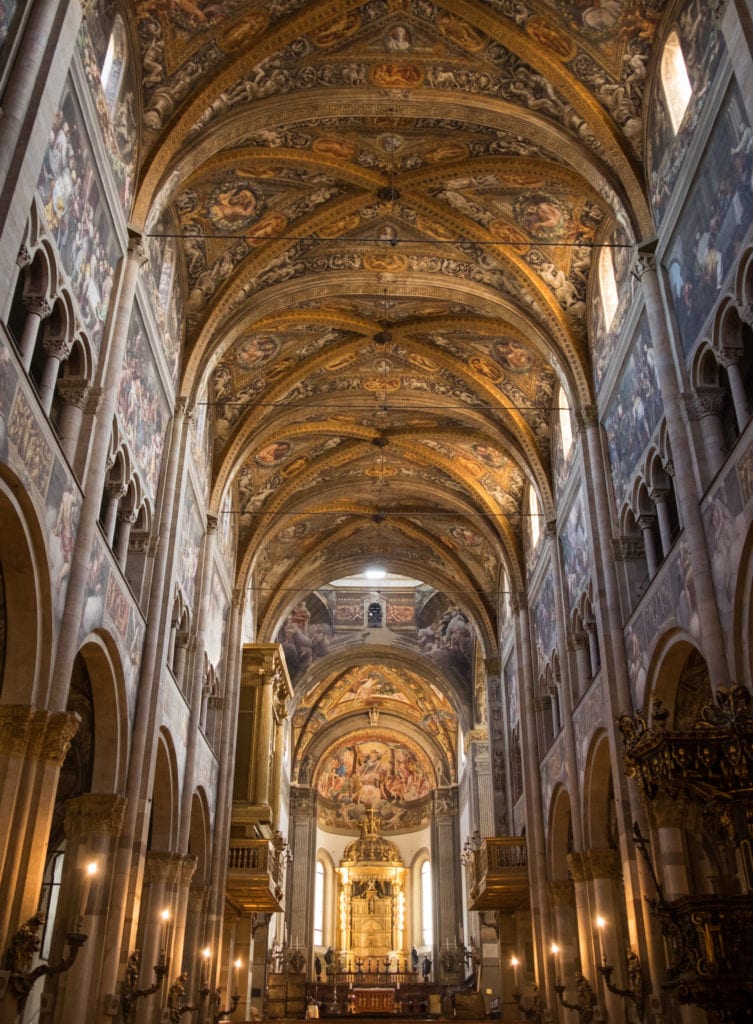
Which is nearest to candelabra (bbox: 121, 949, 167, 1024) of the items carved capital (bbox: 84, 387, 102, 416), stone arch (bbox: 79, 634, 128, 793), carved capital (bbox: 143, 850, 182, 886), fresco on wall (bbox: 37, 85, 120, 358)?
stone arch (bbox: 79, 634, 128, 793)

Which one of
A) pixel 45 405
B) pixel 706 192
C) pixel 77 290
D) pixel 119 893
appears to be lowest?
pixel 119 893

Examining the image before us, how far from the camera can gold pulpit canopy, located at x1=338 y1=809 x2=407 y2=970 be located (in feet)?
159

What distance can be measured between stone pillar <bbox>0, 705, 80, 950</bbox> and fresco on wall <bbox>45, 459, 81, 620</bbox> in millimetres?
1447

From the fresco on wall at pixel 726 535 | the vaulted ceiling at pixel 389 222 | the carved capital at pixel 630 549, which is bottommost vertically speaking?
the fresco on wall at pixel 726 535

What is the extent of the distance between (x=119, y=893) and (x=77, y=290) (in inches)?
338

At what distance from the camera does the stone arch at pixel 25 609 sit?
11.2 metres

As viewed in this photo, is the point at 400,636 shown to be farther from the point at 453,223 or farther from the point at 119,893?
the point at 119,893

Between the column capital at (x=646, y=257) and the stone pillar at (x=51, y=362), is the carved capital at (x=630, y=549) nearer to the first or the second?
the column capital at (x=646, y=257)

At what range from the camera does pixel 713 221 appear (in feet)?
43.7

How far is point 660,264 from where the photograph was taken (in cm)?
1541

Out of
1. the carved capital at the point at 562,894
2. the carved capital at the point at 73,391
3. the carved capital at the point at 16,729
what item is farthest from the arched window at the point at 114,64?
the carved capital at the point at 562,894

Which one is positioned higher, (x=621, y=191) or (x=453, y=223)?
(x=453, y=223)

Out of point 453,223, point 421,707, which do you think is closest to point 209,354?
point 453,223

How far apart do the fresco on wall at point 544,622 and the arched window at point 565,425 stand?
317cm
